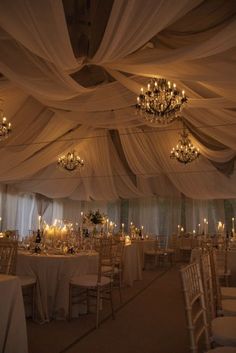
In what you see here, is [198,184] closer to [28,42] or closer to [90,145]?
[90,145]

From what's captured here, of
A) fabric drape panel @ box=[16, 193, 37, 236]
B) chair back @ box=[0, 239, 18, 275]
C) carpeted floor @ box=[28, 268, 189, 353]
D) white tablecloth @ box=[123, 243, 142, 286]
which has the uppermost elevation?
fabric drape panel @ box=[16, 193, 37, 236]

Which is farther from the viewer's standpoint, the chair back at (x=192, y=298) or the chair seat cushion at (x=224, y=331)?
the chair seat cushion at (x=224, y=331)

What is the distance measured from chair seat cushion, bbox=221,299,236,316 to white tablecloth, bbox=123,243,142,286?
3859 mm

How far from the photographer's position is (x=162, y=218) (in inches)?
595

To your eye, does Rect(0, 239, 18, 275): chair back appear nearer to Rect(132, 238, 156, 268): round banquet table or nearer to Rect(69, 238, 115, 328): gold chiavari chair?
Rect(69, 238, 115, 328): gold chiavari chair

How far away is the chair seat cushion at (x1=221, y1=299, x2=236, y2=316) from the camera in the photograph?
3.18 m

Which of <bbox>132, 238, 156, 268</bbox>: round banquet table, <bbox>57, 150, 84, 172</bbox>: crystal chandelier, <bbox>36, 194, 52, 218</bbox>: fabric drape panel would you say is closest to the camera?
<bbox>57, 150, 84, 172</bbox>: crystal chandelier

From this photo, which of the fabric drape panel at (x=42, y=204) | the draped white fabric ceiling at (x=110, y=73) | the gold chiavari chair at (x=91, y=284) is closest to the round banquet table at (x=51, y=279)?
the gold chiavari chair at (x=91, y=284)

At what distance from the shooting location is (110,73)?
505 cm

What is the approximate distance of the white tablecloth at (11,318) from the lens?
112 inches

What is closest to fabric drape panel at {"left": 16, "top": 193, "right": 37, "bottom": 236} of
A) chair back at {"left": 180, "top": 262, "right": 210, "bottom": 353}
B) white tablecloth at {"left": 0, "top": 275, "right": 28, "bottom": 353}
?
white tablecloth at {"left": 0, "top": 275, "right": 28, "bottom": 353}

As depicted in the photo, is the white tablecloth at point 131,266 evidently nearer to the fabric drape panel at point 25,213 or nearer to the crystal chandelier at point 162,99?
the crystal chandelier at point 162,99

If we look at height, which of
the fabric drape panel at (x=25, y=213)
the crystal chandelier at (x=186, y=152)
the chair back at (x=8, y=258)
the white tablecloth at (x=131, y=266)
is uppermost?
the crystal chandelier at (x=186, y=152)

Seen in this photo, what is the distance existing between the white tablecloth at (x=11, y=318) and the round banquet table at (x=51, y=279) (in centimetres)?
167
